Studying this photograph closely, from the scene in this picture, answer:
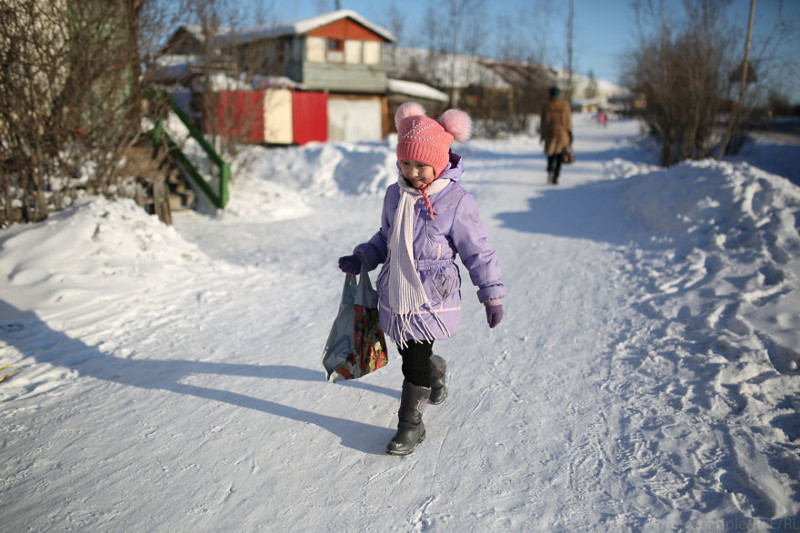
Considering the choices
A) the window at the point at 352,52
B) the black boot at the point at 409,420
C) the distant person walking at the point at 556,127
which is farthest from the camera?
the window at the point at 352,52

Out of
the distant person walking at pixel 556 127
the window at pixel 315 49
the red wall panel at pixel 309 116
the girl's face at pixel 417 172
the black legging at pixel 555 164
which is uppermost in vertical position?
the window at pixel 315 49

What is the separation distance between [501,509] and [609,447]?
732 millimetres

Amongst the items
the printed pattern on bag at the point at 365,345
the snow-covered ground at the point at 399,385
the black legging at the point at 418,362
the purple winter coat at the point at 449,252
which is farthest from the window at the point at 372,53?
the black legging at the point at 418,362

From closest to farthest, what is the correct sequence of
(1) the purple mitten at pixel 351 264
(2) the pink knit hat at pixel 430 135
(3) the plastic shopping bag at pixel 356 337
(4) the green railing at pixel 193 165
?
(2) the pink knit hat at pixel 430 135 → (1) the purple mitten at pixel 351 264 → (3) the plastic shopping bag at pixel 356 337 → (4) the green railing at pixel 193 165

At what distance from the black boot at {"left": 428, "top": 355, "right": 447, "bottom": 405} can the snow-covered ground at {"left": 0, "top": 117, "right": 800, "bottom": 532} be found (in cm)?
7

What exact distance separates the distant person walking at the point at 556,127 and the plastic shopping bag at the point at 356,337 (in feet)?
24.1

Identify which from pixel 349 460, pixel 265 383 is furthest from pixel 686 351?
pixel 265 383

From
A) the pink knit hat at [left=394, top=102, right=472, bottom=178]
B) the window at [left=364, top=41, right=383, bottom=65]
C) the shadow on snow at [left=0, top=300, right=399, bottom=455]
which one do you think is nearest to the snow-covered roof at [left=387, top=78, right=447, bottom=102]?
the window at [left=364, top=41, right=383, bottom=65]

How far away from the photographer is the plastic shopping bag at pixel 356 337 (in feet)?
9.37

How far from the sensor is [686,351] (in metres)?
3.52

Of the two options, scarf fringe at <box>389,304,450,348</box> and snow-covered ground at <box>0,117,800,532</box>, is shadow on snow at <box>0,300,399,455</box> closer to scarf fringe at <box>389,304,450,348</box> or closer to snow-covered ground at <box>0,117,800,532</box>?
snow-covered ground at <box>0,117,800,532</box>

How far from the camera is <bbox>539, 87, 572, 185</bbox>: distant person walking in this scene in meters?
9.17

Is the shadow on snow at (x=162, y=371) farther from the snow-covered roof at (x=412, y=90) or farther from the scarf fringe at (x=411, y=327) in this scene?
the snow-covered roof at (x=412, y=90)

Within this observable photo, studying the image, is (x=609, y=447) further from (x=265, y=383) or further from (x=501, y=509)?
(x=265, y=383)
